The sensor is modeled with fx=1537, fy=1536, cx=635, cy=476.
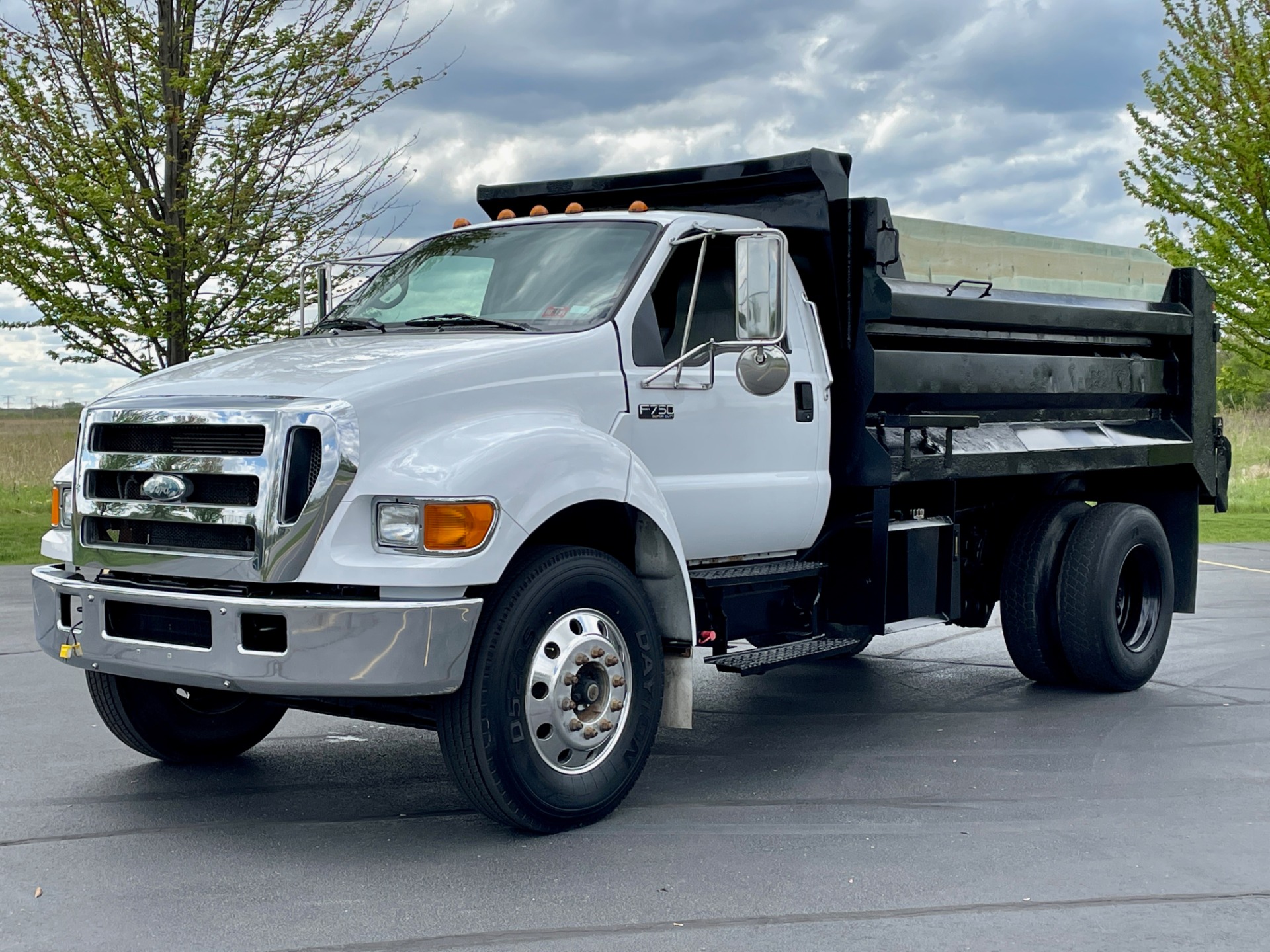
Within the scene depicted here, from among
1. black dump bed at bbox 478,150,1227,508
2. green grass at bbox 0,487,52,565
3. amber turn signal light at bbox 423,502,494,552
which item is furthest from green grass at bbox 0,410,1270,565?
amber turn signal light at bbox 423,502,494,552

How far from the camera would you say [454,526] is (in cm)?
517

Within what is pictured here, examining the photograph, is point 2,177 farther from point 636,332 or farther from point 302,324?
point 636,332

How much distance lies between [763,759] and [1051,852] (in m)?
1.77

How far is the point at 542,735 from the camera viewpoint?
555 centimetres

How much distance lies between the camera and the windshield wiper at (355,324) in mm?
6602

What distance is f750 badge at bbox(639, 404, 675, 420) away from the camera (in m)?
6.17

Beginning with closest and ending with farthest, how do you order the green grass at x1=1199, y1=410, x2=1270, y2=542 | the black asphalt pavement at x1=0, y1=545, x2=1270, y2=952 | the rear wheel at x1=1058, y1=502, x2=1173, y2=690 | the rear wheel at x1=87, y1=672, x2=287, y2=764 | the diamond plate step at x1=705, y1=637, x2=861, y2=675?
the black asphalt pavement at x1=0, y1=545, x2=1270, y2=952
the rear wheel at x1=87, y1=672, x2=287, y2=764
the diamond plate step at x1=705, y1=637, x2=861, y2=675
the rear wheel at x1=1058, y1=502, x2=1173, y2=690
the green grass at x1=1199, y1=410, x2=1270, y2=542

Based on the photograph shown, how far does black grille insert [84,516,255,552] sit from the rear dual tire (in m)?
4.86

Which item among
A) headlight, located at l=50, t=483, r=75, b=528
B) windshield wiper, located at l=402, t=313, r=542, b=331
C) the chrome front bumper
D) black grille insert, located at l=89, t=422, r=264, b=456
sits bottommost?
the chrome front bumper

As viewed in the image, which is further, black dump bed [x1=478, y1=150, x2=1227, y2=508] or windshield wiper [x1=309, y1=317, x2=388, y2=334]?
black dump bed [x1=478, y1=150, x2=1227, y2=508]

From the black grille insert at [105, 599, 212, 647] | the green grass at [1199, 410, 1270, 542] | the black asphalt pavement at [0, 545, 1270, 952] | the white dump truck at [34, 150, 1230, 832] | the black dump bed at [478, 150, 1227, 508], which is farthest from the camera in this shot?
the green grass at [1199, 410, 1270, 542]

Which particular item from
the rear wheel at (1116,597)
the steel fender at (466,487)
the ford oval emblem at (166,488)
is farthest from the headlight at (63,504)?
the rear wheel at (1116,597)

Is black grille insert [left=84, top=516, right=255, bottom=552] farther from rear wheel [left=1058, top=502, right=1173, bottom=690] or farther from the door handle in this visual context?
rear wheel [left=1058, top=502, right=1173, bottom=690]

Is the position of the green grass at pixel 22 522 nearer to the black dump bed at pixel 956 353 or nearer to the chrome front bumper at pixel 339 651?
the black dump bed at pixel 956 353
